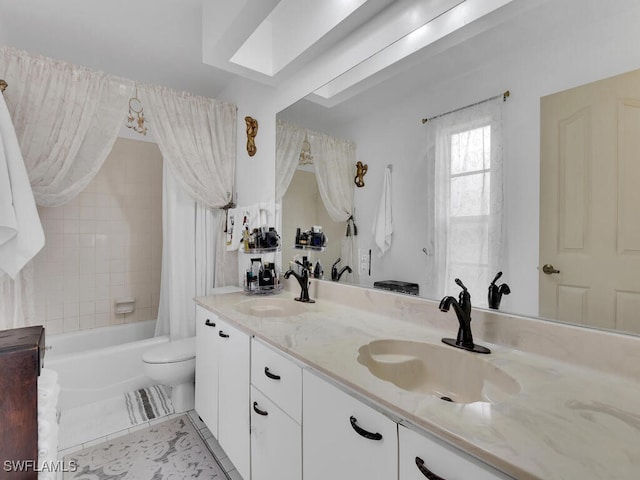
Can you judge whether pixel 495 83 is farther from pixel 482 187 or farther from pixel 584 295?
pixel 584 295

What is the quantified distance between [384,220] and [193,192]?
167 cm

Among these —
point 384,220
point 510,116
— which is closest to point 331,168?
point 384,220

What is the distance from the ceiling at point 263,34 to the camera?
134 cm

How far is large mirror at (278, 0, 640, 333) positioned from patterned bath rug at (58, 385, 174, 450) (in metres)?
1.81

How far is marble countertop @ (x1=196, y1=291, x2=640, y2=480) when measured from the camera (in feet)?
1.68

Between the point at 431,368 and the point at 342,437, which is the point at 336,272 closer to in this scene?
the point at 431,368

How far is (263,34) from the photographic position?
1989 mm

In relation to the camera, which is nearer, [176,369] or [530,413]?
[530,413]

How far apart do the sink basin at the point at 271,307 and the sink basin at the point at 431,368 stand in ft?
2.35

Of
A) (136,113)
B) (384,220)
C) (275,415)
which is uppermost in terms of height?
(136,113)

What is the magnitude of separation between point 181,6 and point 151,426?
261 cm

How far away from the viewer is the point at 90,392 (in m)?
2.27

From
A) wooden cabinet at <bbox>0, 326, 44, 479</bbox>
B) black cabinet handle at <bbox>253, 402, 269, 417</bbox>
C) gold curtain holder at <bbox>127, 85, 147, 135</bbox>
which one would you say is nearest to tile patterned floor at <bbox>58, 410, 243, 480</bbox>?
black cabinet handle at <bbox>253, 402, 269, 417</bbox>

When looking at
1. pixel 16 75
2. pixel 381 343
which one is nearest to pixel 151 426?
pixel 381 343
